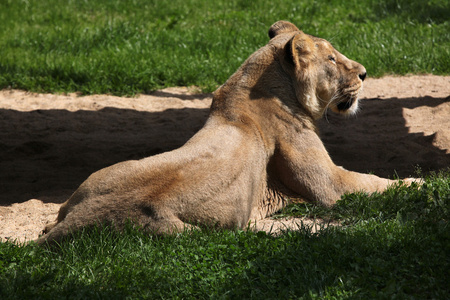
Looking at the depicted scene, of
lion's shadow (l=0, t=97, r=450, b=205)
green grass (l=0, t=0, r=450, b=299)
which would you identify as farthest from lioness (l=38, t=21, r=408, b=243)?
lion's shadow (l=0, t=97, r=450, b=205)

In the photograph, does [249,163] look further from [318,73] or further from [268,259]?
[318,73]

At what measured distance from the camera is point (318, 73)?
617cm

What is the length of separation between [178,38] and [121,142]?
4.31 metres

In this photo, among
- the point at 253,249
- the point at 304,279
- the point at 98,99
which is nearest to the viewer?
the point at 304,279

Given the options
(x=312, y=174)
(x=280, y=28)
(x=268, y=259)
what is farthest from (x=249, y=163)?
(x=280, y=28)

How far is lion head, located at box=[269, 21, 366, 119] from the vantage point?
19.9ft

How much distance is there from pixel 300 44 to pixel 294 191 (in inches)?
56.5

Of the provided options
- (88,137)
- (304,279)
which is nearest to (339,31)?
(88,137)

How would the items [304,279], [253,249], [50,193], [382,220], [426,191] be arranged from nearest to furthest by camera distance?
[304,279]
[253,249]
[382,220]
[426,191]
[50,193]

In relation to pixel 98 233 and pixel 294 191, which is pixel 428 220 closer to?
pixel 294 191

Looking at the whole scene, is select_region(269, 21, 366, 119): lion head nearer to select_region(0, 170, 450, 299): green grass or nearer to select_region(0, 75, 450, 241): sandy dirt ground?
select_region(0, 75, 450, 241): sandy dirt ground

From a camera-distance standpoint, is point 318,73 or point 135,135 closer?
point 318,73

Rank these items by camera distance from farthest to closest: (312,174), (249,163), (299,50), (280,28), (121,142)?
(121,142)
(280,28)
(299,50)
(312,174)
(249,163)

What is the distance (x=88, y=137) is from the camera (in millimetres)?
8391
